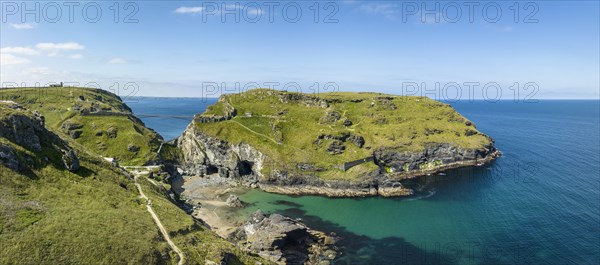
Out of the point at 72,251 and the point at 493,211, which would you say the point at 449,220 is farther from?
the point at 72,251

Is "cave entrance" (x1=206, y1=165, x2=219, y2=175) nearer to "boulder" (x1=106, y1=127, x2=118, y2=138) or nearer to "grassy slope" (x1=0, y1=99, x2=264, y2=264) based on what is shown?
"boulder" (x1=106, y1=127, x2=118, y2=138)

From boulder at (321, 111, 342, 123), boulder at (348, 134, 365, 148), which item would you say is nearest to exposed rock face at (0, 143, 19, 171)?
boulder at (348, 134, 365, 148)

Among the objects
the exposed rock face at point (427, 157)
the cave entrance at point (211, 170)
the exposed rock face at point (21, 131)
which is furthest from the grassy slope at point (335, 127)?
the exposed rock face at point (21, 131)

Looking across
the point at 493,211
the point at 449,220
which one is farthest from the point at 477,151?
the point at 449,220

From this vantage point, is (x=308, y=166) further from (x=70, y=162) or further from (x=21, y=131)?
(x=21, y=131)

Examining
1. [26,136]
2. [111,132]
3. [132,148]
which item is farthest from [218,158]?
[26,136]

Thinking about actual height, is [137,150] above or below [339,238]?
above

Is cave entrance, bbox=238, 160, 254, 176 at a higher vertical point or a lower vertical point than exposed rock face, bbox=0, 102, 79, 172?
lower
